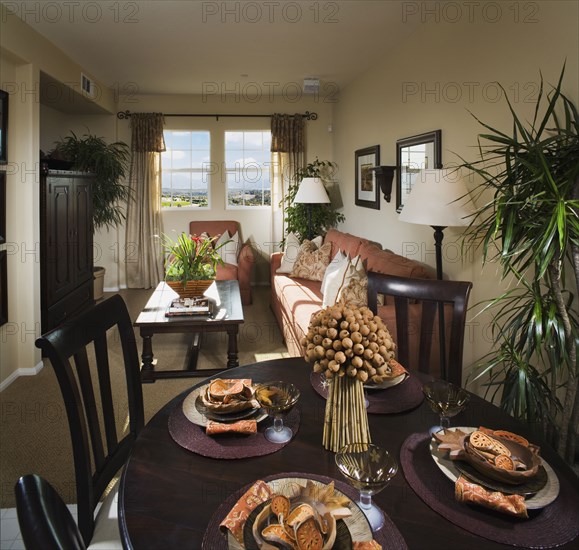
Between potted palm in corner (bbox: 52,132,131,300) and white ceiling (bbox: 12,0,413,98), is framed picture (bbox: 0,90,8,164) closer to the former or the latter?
white ceiling (bbox: 12,0,413,98)

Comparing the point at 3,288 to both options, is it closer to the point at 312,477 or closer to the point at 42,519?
the point at 312,477

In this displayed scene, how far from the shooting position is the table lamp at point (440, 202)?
8.54 ft

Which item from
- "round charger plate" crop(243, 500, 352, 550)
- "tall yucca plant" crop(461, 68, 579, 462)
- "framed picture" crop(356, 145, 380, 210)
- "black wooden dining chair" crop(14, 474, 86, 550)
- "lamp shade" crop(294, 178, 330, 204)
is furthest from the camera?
"lamp shade" crop(294, 178, 330, 204)

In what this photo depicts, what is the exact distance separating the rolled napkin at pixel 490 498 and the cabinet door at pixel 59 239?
367 centimetres

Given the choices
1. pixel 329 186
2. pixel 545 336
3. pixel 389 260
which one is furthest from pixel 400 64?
pixel 545 336

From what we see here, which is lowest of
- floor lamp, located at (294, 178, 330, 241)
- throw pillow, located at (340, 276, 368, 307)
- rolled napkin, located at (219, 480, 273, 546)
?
rolled napkin, located at (219, 480, 273, 546)

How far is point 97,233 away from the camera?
21.5 ft

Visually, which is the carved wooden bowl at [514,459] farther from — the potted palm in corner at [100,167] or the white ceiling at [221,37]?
the potted palm in corner at [100,167]

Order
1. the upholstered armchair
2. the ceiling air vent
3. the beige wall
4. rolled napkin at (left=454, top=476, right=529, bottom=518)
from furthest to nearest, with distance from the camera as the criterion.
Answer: the upholstered armchair < the ceiling air vent < the beige wall < rolled napkin at (left=454, top=476, right=529, bottom=518)

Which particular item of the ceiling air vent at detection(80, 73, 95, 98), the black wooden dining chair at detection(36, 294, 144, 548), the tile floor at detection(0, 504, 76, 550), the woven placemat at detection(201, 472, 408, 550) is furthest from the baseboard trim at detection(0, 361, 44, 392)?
the woven placemat at detection(201, 472, 408, 550)

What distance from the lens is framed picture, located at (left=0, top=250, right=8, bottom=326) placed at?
3.31 meters

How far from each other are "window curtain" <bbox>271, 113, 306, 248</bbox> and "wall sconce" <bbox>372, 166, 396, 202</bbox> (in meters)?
2.51

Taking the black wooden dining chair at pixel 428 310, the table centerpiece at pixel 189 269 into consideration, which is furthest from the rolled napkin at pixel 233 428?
the table centerpiece at pixel 189 269

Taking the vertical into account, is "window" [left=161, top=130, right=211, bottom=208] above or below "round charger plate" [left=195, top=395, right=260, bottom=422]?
above
